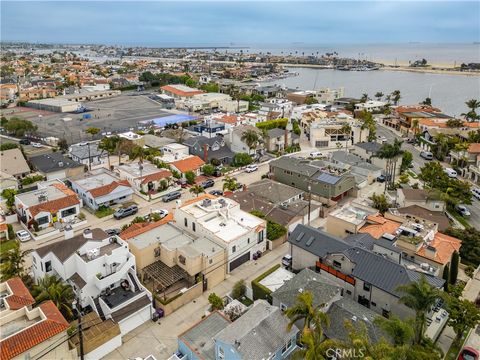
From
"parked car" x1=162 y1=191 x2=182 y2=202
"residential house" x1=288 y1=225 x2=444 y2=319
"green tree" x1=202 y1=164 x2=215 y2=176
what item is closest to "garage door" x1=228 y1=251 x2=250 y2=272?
"residential house" x1=288 y1=225 x2=444 y2=319

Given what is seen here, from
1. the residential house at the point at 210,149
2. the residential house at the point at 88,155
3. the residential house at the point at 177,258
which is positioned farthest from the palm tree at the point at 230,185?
A: the residential house at the point at 88,155

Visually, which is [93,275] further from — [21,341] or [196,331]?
[196,331]

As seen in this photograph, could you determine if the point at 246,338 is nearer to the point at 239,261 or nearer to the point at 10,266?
the point at 239,261

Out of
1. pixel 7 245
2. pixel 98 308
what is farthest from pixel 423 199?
Answer: pixel 7 245

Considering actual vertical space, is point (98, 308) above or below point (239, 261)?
above

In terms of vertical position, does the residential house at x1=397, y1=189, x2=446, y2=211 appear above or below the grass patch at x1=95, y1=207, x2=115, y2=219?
above

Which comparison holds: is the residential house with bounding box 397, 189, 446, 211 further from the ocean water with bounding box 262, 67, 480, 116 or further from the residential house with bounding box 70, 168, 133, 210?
the ocean water with bounding box 262, 67, 480, 116
